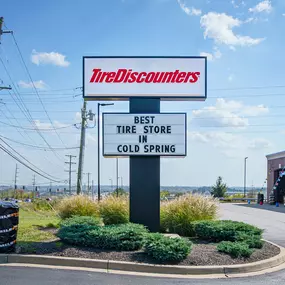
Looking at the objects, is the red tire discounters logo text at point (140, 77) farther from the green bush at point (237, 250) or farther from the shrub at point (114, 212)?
the green bush at point (237, 250)

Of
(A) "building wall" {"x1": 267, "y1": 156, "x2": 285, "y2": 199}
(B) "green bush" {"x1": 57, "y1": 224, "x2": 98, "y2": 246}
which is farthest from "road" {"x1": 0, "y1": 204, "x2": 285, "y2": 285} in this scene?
(A) "building wall" {"x1": 267, "y1": 156, "x2": 285, "y2": 199}

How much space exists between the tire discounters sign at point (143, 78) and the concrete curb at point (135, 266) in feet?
17.7

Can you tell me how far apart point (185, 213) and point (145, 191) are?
175 centimetres

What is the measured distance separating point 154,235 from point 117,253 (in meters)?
0.94

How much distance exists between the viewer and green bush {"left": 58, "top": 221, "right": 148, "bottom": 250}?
8.73 m

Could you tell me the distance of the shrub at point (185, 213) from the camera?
1221 centimetres

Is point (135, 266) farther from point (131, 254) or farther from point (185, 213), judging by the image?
point (185, 213)

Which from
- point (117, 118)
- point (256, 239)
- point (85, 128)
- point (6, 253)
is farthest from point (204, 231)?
point (85, 128)

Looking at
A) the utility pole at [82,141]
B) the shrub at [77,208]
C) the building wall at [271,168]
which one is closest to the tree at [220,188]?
the building wall at [271,168]

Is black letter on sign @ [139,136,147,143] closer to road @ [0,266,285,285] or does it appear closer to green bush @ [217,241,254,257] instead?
green bush @ [217,241,254,257]

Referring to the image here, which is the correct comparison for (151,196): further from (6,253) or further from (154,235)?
(6,253)

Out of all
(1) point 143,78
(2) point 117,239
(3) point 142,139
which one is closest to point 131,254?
(2) point 117,239

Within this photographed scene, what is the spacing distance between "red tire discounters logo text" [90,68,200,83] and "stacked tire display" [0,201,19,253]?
16.4 feet

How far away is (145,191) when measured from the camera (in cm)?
1148
